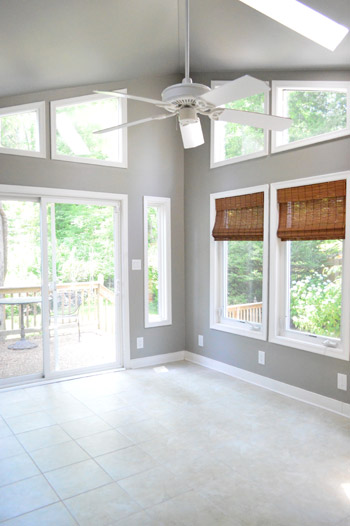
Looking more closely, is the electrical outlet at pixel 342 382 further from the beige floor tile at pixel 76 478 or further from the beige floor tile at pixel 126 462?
the beige floor tile at pixel 76 478

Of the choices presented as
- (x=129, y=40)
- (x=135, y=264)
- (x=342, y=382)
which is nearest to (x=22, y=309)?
(x=135, y=264)

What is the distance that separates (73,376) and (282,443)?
2447 mm

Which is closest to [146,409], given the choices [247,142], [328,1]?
[247,142]

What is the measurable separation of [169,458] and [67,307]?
2.22m

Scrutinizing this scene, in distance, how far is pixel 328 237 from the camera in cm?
348

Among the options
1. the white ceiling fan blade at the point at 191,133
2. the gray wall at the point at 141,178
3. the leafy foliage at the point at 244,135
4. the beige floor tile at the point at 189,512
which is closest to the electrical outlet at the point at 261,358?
the gray wall at the point at 141,178

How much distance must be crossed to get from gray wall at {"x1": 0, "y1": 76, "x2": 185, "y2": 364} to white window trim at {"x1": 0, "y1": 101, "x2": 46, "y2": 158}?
0.05 m

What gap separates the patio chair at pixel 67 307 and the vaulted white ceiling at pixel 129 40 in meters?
2.11

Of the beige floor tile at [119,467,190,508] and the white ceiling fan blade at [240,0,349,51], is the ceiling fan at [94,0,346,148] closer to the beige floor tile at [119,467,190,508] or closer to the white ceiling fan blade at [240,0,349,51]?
the white ceiling fan blade at [240,0,349,51]

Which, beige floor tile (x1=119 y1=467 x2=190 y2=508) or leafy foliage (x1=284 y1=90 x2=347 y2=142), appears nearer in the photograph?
beige floor tile (x1=119 y1=467 x2=190 y2=508)

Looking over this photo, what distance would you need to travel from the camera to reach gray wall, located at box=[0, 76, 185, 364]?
4.21 meters

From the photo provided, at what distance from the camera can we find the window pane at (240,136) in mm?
4180

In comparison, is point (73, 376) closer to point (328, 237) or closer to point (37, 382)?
point (37, 382)

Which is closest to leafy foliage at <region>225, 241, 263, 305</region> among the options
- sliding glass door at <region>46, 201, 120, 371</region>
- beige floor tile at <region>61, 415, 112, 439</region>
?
sliding glass door at <region>46, 201, 120, 371</region>
